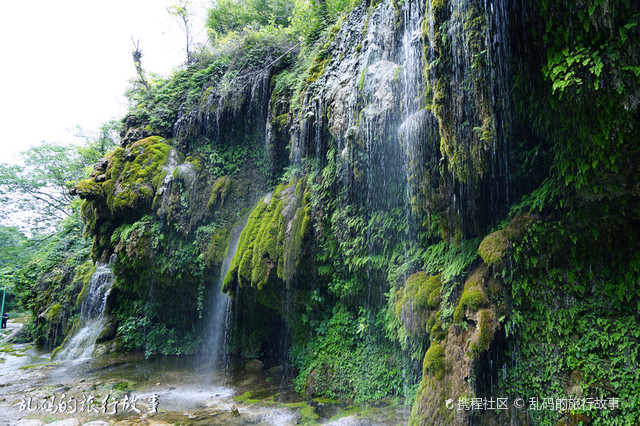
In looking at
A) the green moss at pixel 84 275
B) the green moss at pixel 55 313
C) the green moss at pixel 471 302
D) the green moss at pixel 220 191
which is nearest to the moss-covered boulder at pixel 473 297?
the green moss at pixel 471 302

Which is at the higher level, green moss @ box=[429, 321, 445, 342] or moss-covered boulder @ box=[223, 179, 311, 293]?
moss-covered boulder @ box=[223, 179, 311, 293]

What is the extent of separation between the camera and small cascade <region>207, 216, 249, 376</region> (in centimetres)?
1126

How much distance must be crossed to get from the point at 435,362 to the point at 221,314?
8.22m

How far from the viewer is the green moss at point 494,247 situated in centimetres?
516

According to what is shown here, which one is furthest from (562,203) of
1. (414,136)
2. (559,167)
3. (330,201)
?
(330,201)

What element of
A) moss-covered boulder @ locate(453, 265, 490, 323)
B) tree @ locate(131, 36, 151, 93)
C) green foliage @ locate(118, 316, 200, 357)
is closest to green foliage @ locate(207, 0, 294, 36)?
tree @ locate(131, 36, 151, 93)

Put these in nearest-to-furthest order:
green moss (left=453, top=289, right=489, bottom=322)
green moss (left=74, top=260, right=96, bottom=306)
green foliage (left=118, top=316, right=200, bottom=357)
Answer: green moss (left=453, top=289, right=489, bottom=322) → green foliage (left=118, top=316, right=200, bottom=357) → green moss (left=74, top=260, right=96, bottom=306)

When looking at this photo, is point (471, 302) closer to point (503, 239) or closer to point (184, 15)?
point (503, 239)

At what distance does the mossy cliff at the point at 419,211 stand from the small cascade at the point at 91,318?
108 cm

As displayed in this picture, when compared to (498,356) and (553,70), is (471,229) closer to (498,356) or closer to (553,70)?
(498,356)

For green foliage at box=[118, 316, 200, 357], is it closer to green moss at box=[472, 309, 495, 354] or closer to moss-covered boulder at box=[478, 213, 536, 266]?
green moss at box=[472, 309, 495, 354]

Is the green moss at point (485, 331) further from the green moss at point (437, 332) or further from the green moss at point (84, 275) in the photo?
the green moss at point (84, 275)

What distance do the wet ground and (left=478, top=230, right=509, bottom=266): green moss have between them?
3.09 meters

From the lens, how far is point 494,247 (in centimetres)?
524
